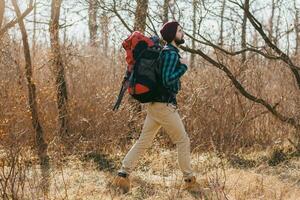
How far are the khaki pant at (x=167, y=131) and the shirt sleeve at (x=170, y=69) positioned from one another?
0.32 metres

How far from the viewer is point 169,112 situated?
519 cm

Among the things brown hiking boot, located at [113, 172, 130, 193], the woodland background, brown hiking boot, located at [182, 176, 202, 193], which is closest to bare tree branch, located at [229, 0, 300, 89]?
the woodland background

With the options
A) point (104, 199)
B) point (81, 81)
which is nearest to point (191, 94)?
point (81, 81)

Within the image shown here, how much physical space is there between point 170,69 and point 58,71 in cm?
397

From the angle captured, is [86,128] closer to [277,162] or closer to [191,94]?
[191,94]

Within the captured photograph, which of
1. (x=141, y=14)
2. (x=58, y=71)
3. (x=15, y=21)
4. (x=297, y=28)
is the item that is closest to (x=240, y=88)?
(x=297, y=28)

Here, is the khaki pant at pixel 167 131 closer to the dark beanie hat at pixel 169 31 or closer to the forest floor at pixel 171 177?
the forest floor at pixel 171 177

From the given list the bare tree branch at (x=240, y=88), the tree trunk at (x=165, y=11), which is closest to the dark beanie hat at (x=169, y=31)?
the bare tree branch at (x=240, y=88)

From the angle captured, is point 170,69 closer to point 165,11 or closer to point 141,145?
point 141,145

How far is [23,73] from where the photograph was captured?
7.94 meters

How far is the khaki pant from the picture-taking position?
520cm

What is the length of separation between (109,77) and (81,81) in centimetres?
51

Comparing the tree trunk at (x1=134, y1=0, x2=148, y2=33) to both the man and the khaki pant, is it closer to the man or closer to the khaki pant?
the man

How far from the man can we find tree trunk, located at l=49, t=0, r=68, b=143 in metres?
3.13
